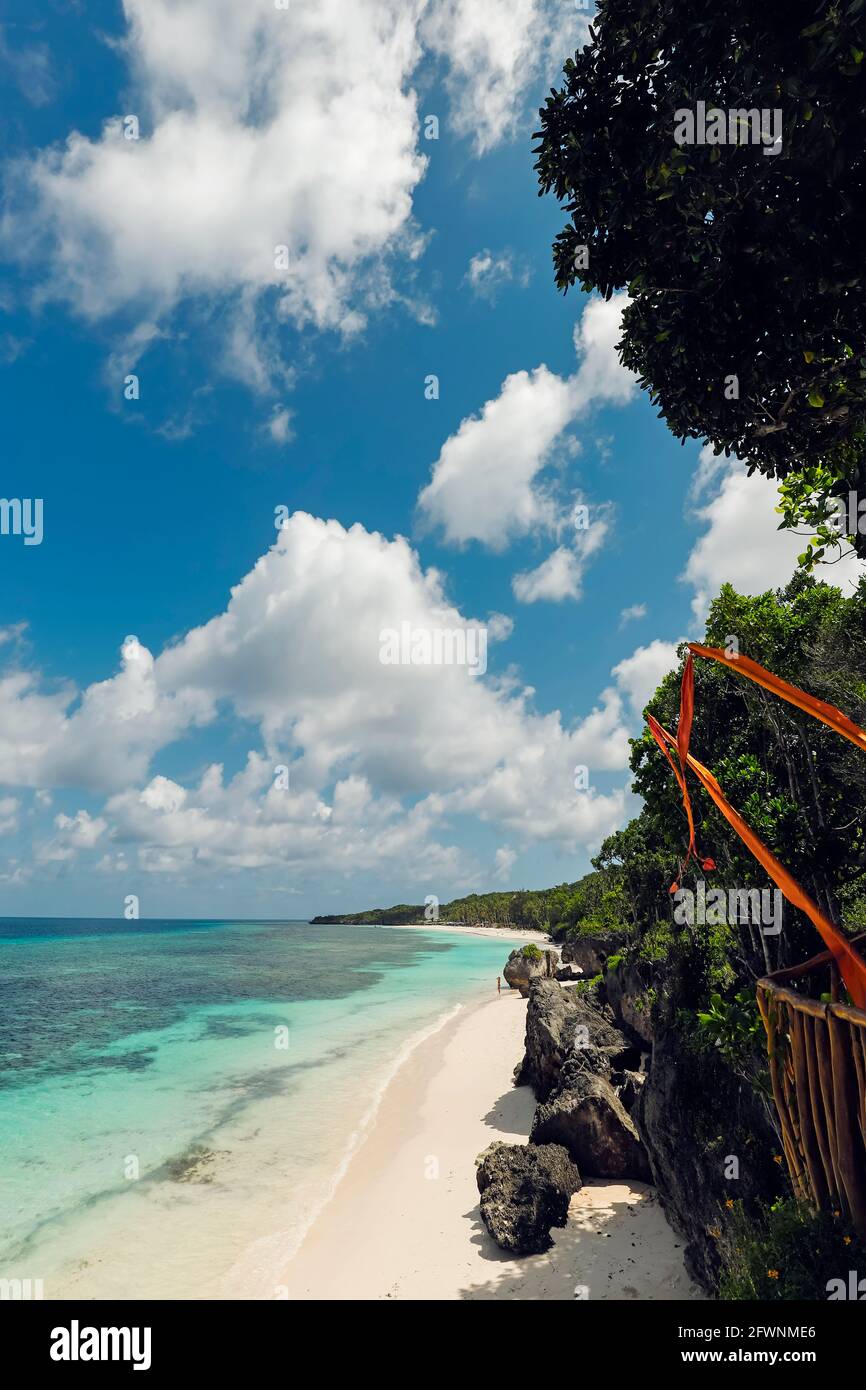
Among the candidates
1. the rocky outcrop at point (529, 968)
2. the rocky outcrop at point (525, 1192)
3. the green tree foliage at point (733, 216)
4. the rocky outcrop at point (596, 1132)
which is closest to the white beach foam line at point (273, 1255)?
the rocky outcrop at point (525, 1192)

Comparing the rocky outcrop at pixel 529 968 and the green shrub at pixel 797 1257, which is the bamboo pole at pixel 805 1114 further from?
the rocky outcrop at pixel 529 968

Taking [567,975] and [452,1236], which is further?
[567,975]

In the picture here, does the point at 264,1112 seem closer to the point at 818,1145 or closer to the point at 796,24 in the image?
the point at 818,1145

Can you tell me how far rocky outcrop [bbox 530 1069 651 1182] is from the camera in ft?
46.7

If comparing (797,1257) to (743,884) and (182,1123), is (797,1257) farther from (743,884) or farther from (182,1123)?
(182,1123)

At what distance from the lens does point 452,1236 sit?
1270 cm

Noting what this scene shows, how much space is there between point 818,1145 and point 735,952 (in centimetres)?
643

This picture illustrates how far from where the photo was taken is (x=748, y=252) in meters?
6.88

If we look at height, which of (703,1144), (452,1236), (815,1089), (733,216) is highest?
A: (733,216)

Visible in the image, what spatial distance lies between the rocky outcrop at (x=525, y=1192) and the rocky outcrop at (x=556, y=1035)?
4.90m

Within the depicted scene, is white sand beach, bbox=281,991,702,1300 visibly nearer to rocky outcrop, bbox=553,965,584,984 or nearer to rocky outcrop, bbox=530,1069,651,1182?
rocky outcrop, bbox=530,1069,651,1182

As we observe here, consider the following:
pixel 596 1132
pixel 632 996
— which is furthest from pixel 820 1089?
pixel 632 996

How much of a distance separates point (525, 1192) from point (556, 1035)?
25.1ft
